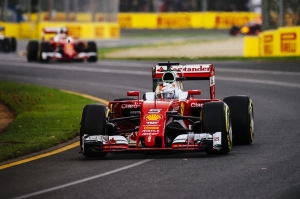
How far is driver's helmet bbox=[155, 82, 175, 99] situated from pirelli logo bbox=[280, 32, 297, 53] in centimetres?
2094

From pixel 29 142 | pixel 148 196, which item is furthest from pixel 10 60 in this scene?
pixel 148 196

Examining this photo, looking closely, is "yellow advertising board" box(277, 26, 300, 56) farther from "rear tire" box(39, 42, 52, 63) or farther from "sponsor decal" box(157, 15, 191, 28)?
"sponsor decal" box(157, 15, 191, 28)

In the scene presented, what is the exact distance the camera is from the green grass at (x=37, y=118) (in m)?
14.7

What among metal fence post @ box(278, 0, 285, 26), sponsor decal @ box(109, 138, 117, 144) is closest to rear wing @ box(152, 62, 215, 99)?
sponsor decal @ box(109, 138, 117, 144)

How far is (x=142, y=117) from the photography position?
13047 millimetres

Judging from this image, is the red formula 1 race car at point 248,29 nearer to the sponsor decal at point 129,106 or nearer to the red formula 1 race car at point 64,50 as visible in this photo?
the red formula 1 race car at point 64,50

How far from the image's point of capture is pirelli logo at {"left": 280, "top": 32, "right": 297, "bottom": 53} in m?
34.8

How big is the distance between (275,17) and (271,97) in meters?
15.1

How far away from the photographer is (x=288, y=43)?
35438 mm

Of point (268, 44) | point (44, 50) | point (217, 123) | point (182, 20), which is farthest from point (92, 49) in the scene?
point (182, 20)

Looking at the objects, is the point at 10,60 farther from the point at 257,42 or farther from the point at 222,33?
the point at 222,33

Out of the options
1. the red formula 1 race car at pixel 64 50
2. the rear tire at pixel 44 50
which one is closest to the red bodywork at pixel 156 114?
the red formula 1 race car at pixel 64 50

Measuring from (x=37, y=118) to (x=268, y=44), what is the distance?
19793mm

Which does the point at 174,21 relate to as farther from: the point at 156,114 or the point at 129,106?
the point at 156,114
